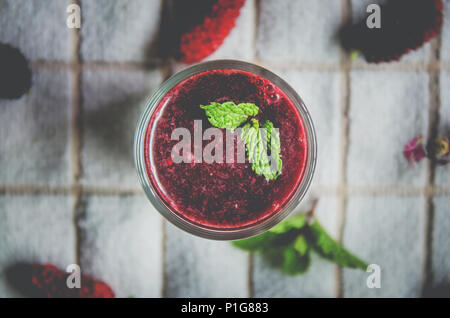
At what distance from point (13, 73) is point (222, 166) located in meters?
0.43

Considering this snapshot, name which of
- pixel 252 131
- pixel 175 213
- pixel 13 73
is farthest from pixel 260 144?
pixel 13 73

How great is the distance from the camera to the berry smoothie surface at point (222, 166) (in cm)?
57

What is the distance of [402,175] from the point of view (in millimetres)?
730

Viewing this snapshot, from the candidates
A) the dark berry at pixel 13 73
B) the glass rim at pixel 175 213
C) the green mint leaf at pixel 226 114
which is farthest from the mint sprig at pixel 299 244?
the dark berry at pixel 13 73

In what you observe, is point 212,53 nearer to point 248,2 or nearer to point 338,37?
point 248,2

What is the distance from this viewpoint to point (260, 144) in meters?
0.56

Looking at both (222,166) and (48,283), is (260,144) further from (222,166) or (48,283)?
(48,283)

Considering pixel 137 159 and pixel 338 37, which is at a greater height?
pixel 338 37

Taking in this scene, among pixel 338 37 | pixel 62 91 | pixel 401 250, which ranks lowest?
pixel 401 250

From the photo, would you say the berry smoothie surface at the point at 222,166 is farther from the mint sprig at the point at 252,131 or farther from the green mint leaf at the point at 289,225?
the green mint leaf at the point at 289,225

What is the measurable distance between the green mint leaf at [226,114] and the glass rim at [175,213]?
0.07 metres

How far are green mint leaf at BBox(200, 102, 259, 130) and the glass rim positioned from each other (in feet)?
0.23

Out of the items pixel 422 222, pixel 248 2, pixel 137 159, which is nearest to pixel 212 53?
pixel 248 2

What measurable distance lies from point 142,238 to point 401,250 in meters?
0.50
